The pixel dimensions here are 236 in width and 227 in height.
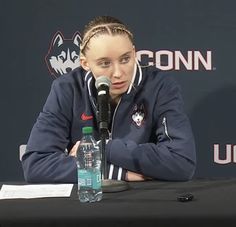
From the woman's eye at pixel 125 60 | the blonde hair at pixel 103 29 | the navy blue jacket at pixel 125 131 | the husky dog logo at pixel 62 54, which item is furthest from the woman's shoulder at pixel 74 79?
the husky dog logo at pixel 62 54

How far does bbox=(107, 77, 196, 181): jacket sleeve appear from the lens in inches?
71.7

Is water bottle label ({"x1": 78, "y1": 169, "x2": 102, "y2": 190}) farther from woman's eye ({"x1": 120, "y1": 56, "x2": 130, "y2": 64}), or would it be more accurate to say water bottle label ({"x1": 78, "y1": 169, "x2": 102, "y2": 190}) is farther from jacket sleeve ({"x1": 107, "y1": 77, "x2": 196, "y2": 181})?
woman's eye ({"x1": 120, "y1": 56, "x2": 130, "y2": 64})

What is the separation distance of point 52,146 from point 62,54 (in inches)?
32.3

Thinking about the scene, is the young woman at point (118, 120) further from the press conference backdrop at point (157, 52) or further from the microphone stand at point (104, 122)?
the press conference backdrop at point (157, 52)

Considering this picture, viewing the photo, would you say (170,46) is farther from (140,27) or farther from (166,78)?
(166,78)

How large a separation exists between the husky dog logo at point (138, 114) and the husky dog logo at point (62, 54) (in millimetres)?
711

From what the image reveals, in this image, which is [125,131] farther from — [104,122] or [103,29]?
[104,122]

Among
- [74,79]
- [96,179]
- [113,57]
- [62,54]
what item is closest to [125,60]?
[113,57]

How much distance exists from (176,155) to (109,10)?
1.00m

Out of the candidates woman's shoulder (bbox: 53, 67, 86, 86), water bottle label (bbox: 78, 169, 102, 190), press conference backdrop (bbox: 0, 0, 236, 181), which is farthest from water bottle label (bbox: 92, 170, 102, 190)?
press conference backdrop (bbox: 0, 0, 236, 181)

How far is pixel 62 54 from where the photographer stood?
2.65 metres

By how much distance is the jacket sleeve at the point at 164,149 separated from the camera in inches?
71.7

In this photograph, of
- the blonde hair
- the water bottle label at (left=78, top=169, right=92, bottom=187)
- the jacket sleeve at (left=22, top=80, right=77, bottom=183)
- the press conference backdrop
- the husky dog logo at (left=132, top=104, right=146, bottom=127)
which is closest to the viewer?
the water bottle label at (left=78, top=169, right=92, bottom=187)

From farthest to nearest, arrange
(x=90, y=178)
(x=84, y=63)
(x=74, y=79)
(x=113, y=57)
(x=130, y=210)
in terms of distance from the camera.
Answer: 1. (x=74, y=79)
2. (x=84, y=63)
3. (x=113, y=57)
4. (x=90, y=178)
5. (x=130, y=210)
